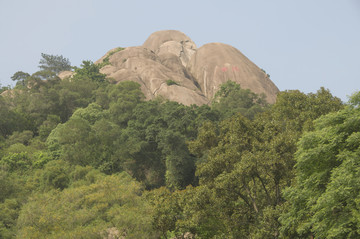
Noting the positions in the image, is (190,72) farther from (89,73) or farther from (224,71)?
(89,73)

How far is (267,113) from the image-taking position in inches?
1038

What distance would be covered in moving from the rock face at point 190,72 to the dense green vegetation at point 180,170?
11.3 metres

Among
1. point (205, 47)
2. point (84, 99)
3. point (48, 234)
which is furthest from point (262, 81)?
point (48, 234)

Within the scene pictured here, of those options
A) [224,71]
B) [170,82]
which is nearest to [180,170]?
[170,82]

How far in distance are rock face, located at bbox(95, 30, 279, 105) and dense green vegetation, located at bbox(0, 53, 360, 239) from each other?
11.3 metres

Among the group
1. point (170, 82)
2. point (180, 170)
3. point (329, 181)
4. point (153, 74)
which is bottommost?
point (329, 181)

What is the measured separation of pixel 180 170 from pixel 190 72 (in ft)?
135

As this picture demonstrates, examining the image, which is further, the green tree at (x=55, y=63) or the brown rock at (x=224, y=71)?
the green tree at (x=55, y=63)

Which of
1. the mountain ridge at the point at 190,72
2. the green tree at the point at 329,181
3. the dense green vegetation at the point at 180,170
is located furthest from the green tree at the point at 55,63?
the green tree at the point at 329,181

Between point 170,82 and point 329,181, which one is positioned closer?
point 329,181

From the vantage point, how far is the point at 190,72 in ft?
228

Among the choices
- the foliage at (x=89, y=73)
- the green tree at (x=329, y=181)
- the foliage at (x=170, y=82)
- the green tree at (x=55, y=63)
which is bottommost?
the green tree at (x=329, y=181)

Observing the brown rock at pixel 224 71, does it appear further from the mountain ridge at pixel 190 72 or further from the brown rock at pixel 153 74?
the brown rock at pixel 153 74

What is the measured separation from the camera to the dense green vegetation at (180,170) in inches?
542
